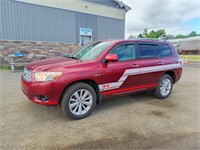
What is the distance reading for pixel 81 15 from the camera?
12.1 meters

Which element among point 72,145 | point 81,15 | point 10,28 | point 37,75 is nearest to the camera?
point 72,145

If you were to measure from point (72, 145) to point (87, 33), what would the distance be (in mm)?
11101

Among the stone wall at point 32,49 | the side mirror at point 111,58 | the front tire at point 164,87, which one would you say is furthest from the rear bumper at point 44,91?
the stone wall at point 32,49

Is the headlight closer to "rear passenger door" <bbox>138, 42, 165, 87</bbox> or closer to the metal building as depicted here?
"rear passenger door" <bbox>138, 42, 165, 87</bbox>

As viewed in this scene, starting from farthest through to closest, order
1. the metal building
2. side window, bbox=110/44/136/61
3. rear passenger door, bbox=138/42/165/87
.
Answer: the metal building
rear passenger door, bbox=138/42/165/87
side window, bbox=110/44/136/61

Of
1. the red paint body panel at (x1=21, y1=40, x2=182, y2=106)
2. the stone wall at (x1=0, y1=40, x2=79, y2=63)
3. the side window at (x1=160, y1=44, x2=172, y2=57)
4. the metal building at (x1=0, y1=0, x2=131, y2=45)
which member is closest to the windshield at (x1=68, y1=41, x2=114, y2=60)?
the red paint body panel at (x1=21, y1=40, x2=182, y2=106)

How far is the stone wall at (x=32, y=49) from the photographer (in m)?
9.87

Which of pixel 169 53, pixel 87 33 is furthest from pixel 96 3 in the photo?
pixel 169 53

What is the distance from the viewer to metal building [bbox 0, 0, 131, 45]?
9.82m

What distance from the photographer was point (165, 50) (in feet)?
15.7

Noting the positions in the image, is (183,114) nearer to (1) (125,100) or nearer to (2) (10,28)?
(1) (125,100)

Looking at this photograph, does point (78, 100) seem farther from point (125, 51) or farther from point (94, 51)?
point (125, 51)

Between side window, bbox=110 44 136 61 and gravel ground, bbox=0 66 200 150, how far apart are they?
130cm

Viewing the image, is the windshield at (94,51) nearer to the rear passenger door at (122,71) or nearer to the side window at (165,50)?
the rear passenger door at (122,71)
